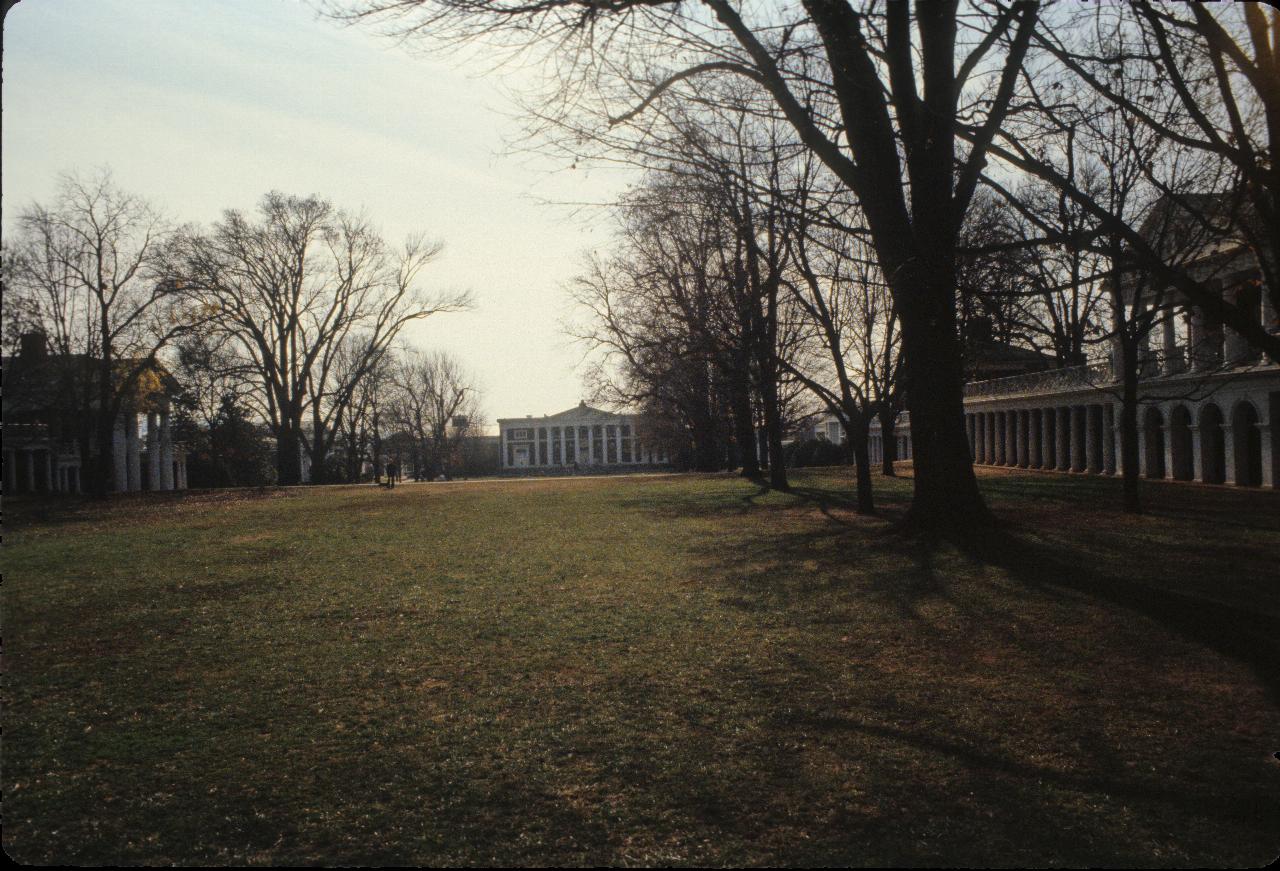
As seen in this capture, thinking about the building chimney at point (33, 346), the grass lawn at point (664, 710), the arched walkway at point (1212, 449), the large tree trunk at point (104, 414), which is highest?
the building chimney at point (33, 346)

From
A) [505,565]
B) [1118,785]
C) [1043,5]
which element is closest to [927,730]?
[1118,785]

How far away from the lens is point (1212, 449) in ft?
108

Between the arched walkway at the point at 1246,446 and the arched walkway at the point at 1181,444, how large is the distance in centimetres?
417

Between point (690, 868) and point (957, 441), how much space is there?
10.1 meters

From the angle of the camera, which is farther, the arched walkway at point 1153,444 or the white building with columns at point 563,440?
the white building with columns at point 563,440

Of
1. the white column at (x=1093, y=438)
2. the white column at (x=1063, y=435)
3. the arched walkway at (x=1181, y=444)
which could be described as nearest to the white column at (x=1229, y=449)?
the arched walkway at (x=1181, y=444)

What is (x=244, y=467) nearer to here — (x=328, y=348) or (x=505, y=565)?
Result: (x=328, y=348)

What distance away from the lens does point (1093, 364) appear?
41406 millimetres

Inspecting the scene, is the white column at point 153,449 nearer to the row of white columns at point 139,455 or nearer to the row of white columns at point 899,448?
the row of white columns at point 139,455

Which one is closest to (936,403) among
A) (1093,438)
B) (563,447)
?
(1093,438)

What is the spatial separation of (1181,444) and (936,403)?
94.1ft

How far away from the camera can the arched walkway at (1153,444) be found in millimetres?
37781

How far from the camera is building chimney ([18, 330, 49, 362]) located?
105 ft

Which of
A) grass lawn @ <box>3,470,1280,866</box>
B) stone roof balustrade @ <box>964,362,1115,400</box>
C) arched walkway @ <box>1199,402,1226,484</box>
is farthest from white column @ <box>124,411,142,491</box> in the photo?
arched walkway @ <box>1199,402,1226,484</box>
